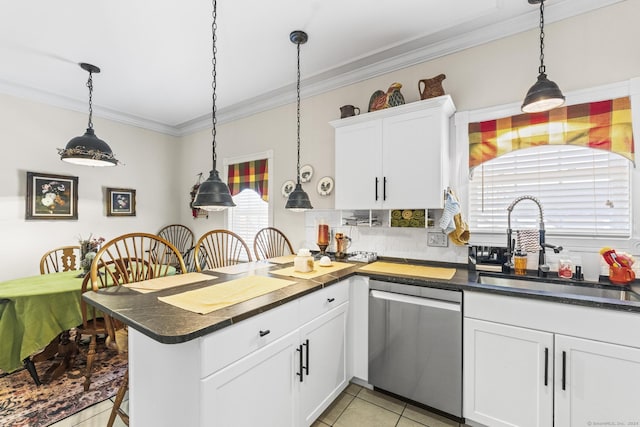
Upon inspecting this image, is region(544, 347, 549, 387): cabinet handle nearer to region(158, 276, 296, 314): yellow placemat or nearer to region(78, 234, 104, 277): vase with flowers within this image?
region(158, 276, 296, 314): yellow placemat

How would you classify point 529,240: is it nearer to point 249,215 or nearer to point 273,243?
point 273,243

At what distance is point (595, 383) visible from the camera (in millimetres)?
1399

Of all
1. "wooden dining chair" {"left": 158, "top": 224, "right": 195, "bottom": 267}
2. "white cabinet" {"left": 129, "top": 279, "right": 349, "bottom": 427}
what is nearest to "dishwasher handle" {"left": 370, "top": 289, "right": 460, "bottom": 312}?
"white cabinet" {"left": 129, "top": 279, "right": 349, "bottom": 427}

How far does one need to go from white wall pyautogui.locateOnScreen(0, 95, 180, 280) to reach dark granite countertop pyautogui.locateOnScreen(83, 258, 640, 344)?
2.69 meters

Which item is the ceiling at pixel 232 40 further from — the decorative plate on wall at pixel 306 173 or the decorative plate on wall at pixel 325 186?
the decorative plate on wall at pixel 325 186

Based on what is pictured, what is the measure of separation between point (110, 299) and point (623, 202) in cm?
319

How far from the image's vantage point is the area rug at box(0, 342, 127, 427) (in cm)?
187

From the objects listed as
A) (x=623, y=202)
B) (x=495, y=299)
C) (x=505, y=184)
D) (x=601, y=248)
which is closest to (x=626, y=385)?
(x=495, y=299)

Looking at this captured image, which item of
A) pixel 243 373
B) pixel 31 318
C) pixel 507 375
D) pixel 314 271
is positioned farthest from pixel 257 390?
pixel 31 318

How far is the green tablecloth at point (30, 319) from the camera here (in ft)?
6.48

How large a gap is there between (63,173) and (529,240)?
510cm

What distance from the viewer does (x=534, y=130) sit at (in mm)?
2096

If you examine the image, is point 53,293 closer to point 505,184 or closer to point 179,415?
point 179,415

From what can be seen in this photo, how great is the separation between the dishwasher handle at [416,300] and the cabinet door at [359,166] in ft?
2.59
